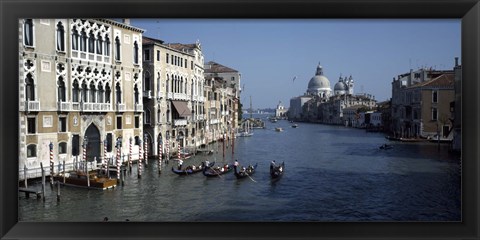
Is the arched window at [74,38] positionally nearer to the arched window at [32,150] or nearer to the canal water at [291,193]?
the arched window at [32,150]

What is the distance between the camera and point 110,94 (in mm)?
5359

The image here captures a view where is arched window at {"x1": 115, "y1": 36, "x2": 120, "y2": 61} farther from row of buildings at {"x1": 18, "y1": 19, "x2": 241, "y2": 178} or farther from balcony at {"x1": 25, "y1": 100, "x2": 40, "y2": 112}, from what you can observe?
balcony at {"x1": 25, "y1": 100, "x2": 40, "y2": 112}

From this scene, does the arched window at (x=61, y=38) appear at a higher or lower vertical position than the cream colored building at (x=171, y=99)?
higher

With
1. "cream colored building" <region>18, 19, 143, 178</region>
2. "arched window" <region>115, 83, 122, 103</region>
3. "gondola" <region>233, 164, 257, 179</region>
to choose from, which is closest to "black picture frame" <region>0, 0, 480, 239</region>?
"cream colored building" <region>18, 19, 143, 178</region>

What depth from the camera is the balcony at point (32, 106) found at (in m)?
4.27

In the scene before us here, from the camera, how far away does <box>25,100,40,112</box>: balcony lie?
14.0 feet

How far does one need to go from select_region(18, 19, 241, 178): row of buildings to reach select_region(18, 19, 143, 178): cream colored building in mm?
12

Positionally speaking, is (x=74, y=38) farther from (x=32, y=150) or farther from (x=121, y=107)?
(x=32, y=150)

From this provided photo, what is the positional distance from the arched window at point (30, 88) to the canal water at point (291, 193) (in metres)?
1.02

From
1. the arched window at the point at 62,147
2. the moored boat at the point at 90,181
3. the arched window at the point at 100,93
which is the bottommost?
the moored boat at the point at 90,181

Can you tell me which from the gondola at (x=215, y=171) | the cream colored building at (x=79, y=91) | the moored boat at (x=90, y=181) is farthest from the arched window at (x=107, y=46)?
the gondola at (x=215, y=171)
